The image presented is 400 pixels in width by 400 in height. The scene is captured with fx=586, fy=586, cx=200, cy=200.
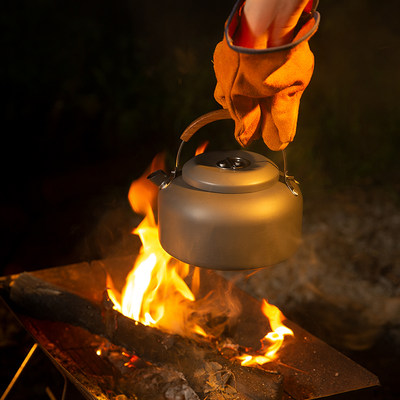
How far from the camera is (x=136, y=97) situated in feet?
16.1

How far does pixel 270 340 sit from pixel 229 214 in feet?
3.02

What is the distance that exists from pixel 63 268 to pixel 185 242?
132 centimetres

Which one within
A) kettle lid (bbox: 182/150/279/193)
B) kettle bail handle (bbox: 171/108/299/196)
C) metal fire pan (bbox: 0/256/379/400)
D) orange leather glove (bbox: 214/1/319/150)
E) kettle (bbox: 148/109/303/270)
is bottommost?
metal fire pan (bbox: 0/256/379/400)

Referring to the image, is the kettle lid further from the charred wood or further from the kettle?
the charred wood

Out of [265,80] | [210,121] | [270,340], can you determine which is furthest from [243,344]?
[265,80]

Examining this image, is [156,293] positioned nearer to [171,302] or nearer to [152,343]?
[171,302]

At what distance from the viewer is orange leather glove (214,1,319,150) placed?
1.20 m

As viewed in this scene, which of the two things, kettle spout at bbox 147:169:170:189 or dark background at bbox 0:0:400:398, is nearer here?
kettle spout at bbox 147:169:170:189

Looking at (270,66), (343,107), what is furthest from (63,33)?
(270,66)

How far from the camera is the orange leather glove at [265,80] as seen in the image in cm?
120

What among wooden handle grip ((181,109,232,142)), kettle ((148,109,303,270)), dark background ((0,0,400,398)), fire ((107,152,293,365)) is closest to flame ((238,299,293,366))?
fire ((107,152,293,365))

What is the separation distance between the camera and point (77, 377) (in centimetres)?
186

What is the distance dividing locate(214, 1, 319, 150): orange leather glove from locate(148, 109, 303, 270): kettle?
8 centimetres

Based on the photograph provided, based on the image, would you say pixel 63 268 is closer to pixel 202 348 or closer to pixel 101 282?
pixel 101 282
